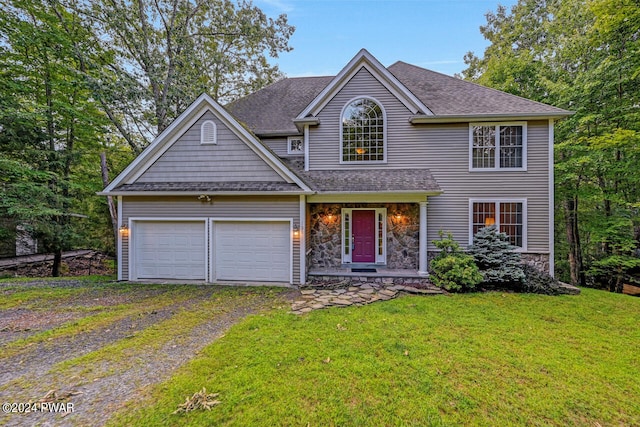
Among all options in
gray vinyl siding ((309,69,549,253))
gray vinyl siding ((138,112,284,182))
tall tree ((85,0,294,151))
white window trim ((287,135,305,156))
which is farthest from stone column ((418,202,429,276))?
tall tree ((85,0,294,151))

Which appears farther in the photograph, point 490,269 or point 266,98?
point 266,98

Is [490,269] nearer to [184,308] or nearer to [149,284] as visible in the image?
[184,308]

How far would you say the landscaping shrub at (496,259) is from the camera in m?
7.43

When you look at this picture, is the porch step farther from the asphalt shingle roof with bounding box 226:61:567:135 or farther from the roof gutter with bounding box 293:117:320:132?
the asphalt shingle roof with bounding box 226:61:567:135

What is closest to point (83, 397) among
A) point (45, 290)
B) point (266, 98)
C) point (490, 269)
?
point (45, 290)

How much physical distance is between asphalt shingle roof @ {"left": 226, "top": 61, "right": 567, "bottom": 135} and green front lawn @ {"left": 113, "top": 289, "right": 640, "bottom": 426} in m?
6.87

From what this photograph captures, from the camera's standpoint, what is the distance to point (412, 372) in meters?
3.39

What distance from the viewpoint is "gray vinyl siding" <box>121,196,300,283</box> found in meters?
7.80

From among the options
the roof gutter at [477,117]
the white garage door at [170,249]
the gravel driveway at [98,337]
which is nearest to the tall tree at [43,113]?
the gravel driveway at [98,337]

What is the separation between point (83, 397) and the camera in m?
2.91

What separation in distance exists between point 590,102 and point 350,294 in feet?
42.5

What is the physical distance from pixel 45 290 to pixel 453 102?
14386 millimetres

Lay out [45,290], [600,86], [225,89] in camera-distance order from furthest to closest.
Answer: [225,89] → [600,86] → [45,290]

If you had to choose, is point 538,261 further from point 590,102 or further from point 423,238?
point 590,102
